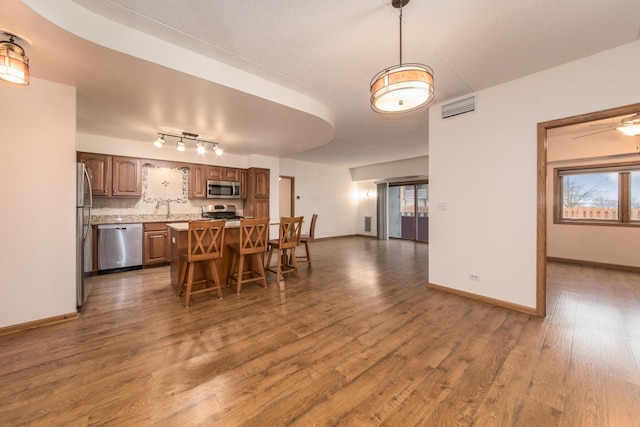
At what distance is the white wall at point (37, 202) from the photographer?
94.7 inches

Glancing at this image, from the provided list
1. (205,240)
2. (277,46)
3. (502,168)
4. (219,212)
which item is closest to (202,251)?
(205,240)

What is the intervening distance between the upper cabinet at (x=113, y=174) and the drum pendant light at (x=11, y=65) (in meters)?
2.94

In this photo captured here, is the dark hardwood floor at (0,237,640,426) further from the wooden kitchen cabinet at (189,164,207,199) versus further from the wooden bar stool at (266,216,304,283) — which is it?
the wooden kitchen cabinet at (189,164,207,199)

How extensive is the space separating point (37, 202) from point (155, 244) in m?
2.48

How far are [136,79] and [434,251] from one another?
166 inches

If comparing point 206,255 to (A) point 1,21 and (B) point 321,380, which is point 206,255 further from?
(A) point 1,21

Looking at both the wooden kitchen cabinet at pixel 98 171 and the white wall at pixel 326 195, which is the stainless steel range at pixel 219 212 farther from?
the white wall at pixel 326 195

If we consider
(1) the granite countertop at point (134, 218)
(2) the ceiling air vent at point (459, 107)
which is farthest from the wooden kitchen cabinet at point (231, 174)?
(2) the ceiling air vent at point (459, 107)

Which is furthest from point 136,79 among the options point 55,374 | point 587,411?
point 587,411

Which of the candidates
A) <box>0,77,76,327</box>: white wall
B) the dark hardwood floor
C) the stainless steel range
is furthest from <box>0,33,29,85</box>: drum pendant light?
the stainless steel range

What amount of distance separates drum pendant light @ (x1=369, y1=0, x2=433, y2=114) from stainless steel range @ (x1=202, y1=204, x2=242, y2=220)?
4.99 meters

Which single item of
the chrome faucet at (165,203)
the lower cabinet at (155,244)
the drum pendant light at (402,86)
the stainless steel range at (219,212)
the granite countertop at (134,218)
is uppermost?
the drum pendant light at (402,86)

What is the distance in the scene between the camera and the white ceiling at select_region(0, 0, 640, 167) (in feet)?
6.21

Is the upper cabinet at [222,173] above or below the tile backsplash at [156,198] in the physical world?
above
